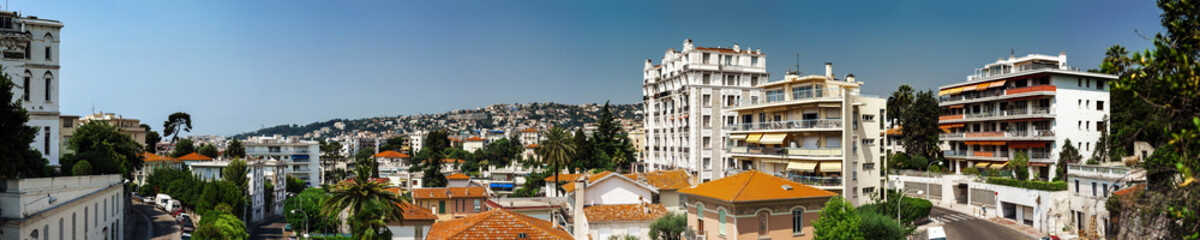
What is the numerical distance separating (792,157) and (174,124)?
361 feet

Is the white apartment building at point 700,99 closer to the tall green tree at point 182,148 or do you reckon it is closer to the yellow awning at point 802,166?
the yellow awning at point 802,166

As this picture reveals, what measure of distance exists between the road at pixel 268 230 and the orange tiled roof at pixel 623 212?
146 ft

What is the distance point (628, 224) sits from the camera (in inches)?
1681

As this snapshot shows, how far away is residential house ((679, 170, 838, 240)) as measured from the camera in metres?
34.2

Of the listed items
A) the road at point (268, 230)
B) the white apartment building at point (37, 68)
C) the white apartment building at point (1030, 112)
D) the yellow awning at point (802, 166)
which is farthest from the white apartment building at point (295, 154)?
the white apartment building at point (1030, 112)

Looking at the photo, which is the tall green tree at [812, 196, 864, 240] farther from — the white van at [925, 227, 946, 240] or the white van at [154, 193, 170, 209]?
the white van at [154, 193, 170, 209]

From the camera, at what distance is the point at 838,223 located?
100 feet

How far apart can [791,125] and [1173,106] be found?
123ft

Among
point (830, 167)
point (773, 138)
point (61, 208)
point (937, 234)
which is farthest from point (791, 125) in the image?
point (61, 208)

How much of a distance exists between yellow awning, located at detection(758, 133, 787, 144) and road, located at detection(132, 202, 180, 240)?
45407 mm

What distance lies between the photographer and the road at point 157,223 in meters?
51.2

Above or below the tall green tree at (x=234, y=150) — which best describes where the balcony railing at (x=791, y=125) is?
above

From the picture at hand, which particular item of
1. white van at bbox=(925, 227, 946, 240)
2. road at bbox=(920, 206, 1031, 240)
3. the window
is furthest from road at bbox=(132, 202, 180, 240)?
road at bbox=(920, 206, 1031, 240)

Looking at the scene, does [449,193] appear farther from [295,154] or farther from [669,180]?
[295,154]
